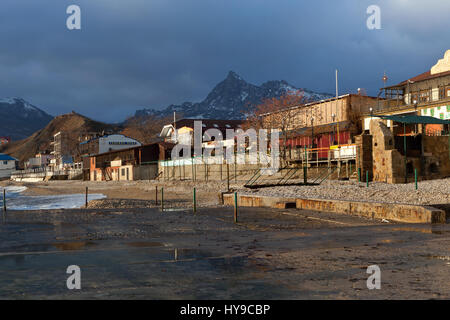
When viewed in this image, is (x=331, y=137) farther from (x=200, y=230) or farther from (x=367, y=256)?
(x=367, y=256)

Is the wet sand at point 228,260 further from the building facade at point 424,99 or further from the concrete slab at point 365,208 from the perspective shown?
the building facade at point 424,99

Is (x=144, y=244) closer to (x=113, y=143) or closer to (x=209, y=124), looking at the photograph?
(x=209, y=124)

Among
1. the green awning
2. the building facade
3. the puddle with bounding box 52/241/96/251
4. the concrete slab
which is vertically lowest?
the puddle with bounding box 52/241/96/251

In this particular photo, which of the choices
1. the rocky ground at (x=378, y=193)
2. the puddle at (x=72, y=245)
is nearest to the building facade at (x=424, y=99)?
the rocky ground at (x=378, y=193)

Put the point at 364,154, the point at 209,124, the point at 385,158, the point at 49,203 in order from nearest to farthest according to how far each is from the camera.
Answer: the point at 385,158 → the point at 364,154 → the point at 49,203 → the point at 209,124

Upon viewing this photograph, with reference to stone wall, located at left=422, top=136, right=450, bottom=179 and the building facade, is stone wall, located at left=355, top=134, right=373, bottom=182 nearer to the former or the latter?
stone wall, located at left=422, top=136, right=450, bottom=179

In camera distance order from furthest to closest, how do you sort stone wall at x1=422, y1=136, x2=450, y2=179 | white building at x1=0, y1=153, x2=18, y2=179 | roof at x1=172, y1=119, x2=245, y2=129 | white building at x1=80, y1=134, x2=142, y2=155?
1. white building at x1=0, y1=153, x2=18, y2=179
2. white building at x1=80, y1=134, x2=142, y2=155
3. roof at x1=172, y1=119, x2=245, y2=129
4. stone wall at x1=422, y1=136, x2=450, y2=179

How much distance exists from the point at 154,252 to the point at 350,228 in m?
6.18

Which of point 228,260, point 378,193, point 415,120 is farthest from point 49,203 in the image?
Answer: point 228,260

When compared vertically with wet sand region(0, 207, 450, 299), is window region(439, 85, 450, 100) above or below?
above

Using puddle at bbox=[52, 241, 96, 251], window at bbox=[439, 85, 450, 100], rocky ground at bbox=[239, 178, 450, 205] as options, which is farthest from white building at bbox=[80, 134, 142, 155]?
puddle at bbox=[52, 241, 96, 251]

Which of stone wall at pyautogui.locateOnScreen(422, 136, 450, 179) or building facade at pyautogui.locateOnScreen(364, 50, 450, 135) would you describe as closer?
stone wall at pyautogui.locateOnScreen(422, 136, 450, 179)

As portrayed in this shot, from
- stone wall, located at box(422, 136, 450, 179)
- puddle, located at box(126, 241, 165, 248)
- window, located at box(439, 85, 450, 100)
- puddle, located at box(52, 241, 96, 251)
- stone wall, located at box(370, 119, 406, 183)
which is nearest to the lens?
puddle, located at box(52, 241, 96, 251)
